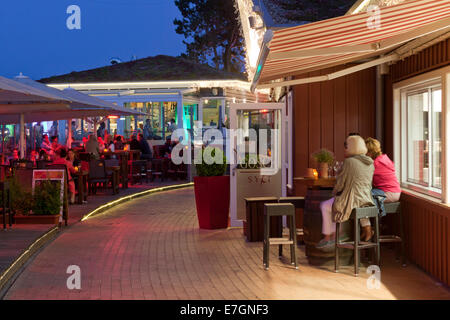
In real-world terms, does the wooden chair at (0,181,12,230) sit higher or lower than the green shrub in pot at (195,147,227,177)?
lower

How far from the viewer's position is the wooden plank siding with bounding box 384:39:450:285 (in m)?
6.67

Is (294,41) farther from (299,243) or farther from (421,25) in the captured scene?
(299,243)

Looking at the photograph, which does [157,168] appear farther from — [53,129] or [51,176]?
[53,129]

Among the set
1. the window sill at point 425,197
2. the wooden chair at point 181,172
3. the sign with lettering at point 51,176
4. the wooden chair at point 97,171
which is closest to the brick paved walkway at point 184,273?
the sign with lettering at point 51,176

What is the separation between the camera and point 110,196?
1562cm

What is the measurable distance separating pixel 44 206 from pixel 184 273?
14.6ft

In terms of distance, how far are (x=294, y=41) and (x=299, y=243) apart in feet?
14.0

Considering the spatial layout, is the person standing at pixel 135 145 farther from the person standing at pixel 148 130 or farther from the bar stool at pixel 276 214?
the bar stool at pixel 276 214

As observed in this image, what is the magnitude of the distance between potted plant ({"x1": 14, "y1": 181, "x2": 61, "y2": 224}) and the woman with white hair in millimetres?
5273

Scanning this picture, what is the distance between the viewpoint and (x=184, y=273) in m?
7.26

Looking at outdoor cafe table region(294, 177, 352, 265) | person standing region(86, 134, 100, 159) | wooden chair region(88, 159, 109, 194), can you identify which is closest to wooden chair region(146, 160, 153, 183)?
person standing region(86, 134, 100, 159)

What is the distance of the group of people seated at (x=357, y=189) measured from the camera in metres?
7.22

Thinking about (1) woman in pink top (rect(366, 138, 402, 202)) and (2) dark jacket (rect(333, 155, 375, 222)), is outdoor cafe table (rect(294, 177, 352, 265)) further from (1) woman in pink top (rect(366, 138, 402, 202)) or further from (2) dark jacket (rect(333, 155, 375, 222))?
(1) woman in pink top (rect(366, 138, 402, 202))

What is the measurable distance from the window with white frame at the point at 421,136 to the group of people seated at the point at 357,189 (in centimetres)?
49
